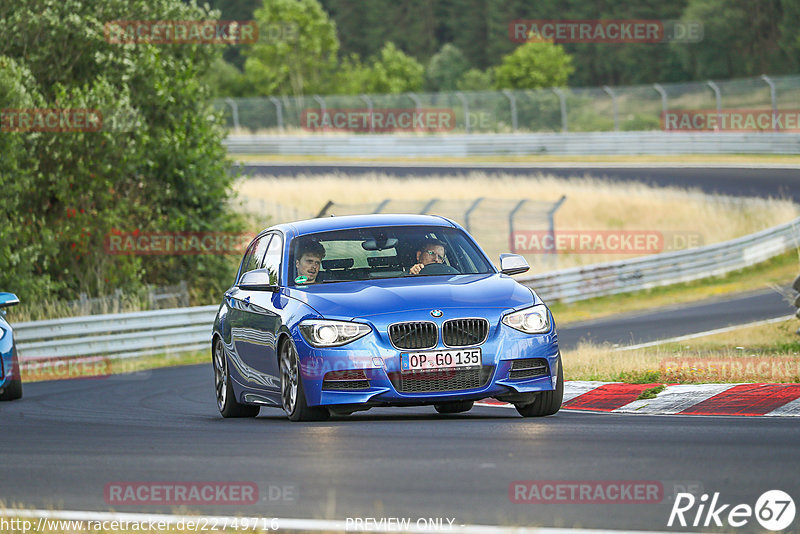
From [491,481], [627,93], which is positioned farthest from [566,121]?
[491,481]

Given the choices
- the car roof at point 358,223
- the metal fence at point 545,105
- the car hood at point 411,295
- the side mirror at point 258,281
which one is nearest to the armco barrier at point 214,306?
the car roof at point 358,223

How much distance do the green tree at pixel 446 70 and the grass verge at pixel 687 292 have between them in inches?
2793

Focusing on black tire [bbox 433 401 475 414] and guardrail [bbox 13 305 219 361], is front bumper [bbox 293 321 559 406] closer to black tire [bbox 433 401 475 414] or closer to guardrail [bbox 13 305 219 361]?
black tire [bbox 433 401 475 414]

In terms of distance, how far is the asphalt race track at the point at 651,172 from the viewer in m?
41.5

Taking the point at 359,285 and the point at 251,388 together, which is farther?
the point at 251,388

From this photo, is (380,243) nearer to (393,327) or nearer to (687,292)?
(393,327)

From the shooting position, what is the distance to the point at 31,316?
25656 millimetres

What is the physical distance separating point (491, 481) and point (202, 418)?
209 inches

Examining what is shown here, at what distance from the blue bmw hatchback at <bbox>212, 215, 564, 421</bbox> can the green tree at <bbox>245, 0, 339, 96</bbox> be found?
70670 mm

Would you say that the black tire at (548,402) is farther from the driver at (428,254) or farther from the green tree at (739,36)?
the green tree at (739,36)

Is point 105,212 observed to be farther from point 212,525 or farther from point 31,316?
point 212,525

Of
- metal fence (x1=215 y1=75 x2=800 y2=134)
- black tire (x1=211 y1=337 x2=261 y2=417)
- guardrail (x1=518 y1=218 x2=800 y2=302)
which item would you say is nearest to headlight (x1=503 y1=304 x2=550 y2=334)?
black tire (x1=211 y1=337 x2=261 y2=417)

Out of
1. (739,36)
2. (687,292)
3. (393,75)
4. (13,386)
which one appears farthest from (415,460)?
(739,36)

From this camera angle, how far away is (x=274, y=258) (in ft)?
37.0
